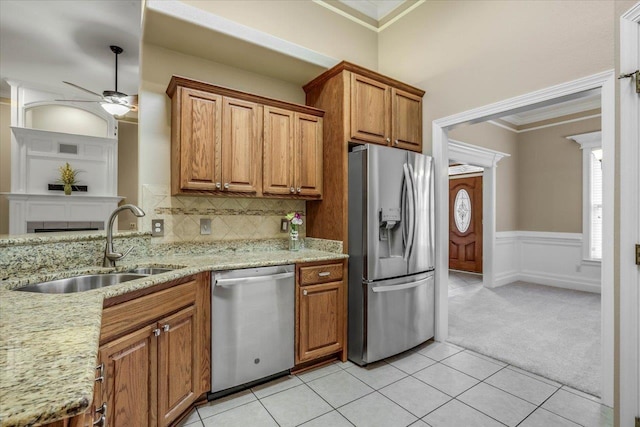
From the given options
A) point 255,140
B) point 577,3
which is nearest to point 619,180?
point 577,3

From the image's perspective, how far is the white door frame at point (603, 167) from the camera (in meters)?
1.98

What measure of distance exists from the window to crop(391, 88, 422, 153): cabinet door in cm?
374

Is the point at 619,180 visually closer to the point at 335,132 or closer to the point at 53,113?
the point at 335,132

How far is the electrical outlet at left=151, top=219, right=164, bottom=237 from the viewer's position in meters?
2.50

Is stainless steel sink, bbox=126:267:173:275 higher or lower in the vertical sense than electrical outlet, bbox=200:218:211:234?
lower

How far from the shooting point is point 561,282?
17.3 feet

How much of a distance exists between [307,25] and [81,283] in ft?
9.52

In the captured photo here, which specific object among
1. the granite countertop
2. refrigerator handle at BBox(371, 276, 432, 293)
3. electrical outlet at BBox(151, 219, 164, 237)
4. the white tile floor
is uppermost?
electrical outlet at BBox(151, 219, 164, 237)

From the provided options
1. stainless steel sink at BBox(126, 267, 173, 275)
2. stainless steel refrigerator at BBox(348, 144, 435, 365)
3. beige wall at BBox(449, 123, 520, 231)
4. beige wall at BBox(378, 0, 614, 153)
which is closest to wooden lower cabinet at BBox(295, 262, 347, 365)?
stainless steel refrigerator at BBox(348, 144, 435, 365)

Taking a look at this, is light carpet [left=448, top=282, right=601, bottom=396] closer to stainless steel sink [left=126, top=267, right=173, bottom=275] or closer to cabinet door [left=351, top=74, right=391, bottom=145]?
cabinet door [left=351, top=74, right=391, bottom=145]

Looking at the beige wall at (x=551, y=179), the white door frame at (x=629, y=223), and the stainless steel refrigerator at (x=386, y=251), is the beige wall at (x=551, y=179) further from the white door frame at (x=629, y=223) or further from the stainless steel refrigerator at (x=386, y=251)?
the white door frame at (x=629, y=223)

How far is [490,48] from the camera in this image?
271cm

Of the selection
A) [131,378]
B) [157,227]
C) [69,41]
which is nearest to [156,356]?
[131,378]

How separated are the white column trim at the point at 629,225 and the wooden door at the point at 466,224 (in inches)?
199
